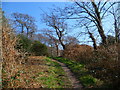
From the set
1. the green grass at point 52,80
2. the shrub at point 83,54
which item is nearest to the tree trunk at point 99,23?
the shrub at point 83,54

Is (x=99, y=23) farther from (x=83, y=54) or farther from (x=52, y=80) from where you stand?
(x=52, y=80)

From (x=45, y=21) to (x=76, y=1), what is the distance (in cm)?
1051

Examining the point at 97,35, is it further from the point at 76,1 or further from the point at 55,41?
the point at 55,41

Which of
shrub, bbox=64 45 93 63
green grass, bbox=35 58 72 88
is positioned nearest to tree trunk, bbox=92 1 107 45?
shrub, bbox=64 45 93 63

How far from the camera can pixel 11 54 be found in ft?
13.0

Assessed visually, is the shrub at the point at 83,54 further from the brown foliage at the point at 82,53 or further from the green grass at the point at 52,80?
the green grass at the point at 52,80

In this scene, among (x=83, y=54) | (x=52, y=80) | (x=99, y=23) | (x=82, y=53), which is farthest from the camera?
(x=82, y=53)

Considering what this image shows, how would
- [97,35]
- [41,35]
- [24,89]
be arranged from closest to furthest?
[24,89] < [97,35] < [41,35]

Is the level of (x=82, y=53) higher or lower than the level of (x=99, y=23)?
lower

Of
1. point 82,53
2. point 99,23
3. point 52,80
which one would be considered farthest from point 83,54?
point 52,80

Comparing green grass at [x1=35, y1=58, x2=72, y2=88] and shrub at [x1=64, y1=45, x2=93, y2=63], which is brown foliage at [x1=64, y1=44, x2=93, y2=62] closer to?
shrub at [x1=64, y1=45, x2=93, y2=63]

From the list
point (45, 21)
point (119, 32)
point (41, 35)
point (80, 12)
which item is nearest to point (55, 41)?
point (41, 35)

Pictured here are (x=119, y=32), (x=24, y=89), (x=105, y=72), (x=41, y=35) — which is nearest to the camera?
(x=24, y=89)

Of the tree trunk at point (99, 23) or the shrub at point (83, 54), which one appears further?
the shrub at point (83, 54)
